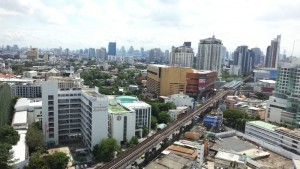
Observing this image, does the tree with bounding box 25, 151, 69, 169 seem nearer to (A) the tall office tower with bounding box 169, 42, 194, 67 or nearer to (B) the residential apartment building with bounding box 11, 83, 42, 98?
(B) the residential apartment building with bounding box 11, 83, 42, 98

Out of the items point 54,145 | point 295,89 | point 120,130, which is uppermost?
point 295,89

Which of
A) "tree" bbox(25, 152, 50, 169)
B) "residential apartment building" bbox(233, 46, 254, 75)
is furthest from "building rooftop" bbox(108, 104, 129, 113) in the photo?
"residential apartment building" bbox(233, 46, 254, 75)

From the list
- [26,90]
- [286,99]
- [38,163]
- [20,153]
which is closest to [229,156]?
[38,163]

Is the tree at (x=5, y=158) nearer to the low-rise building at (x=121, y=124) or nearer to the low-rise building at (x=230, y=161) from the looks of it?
the low-rise building at (x=121, y=124)

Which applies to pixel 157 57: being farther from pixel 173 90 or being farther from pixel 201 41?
pixel 173 90

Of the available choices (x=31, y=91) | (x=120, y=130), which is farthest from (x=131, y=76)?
(x=120, y=130)

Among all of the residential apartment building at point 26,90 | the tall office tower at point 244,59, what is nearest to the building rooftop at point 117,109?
the residential apartment building at point 26,90
